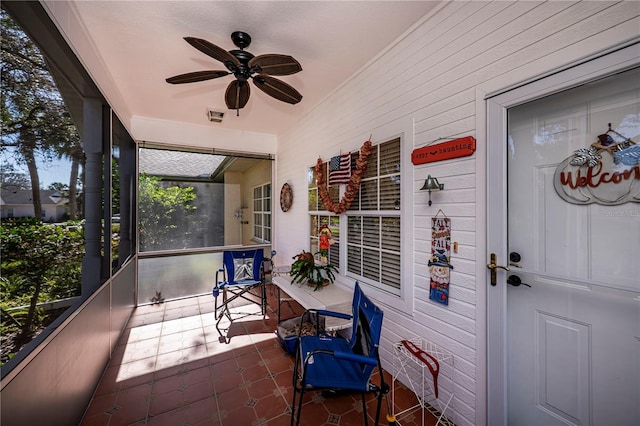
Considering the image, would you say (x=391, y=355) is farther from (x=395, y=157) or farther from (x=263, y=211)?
(x=263, y=211)

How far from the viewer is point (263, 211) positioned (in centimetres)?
544

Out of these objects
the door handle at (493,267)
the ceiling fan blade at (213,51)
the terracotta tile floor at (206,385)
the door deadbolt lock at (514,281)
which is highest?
the ceiling fan blade at (213,51)

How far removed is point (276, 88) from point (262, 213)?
3357 mm

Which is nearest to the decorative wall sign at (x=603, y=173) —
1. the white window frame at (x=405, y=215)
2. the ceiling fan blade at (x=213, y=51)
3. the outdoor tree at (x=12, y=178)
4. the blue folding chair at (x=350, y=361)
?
the white window frame at (x=405, y=215)

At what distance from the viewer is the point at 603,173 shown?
1.28 meters

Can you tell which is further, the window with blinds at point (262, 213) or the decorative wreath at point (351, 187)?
the window with blinds at point (262, 213)

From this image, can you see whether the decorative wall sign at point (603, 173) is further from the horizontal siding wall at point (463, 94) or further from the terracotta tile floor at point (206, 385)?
the terracotta tile floor at point (206, 385)

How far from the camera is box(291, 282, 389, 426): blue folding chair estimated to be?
1536 millimetres

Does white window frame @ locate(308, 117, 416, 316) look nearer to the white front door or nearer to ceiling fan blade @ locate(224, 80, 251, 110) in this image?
the white front door

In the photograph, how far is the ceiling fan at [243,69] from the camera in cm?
193

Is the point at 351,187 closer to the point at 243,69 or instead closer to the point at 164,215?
the point at 243,69

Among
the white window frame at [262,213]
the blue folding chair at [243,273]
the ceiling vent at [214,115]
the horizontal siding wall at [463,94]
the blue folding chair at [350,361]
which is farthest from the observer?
the white window frame at [262,213]

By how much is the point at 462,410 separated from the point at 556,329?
88cm

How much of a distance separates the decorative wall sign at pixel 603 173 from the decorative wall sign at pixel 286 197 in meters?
3.69
